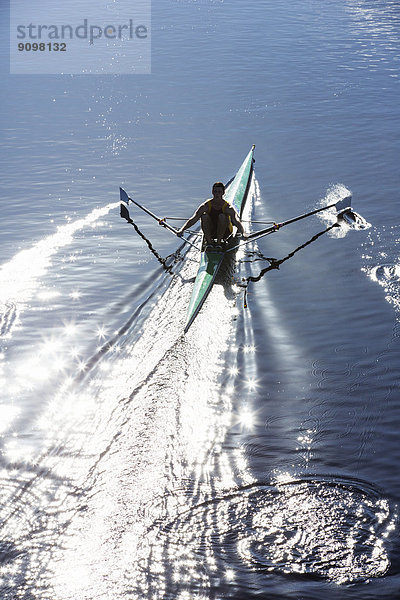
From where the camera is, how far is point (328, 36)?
44156 mm

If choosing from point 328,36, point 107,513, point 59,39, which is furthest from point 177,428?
point 59,39

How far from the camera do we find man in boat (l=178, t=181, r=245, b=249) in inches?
702

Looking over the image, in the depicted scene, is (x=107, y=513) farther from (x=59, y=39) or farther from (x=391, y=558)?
(x=59, y=39)

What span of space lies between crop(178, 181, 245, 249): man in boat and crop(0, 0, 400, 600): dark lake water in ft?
3.03

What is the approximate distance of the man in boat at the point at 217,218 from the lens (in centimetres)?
1783

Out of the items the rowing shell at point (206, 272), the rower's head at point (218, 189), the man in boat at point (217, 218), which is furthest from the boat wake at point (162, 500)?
the rower's head at point (218, 189)

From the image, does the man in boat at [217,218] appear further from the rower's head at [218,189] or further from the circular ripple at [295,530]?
the circular ripple at [295,530]

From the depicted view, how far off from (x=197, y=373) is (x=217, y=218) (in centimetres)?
618

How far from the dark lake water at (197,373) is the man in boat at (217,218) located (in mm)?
924

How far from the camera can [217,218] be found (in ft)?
59.6

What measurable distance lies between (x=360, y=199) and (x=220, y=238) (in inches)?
283

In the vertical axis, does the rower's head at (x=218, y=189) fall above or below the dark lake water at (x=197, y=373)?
above

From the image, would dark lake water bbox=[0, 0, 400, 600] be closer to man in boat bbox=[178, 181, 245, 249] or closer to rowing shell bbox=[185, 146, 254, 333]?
rowing shell bbox=[185, 146, 254, 333]

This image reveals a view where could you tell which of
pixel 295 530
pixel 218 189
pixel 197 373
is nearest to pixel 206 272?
pixel 218 189
